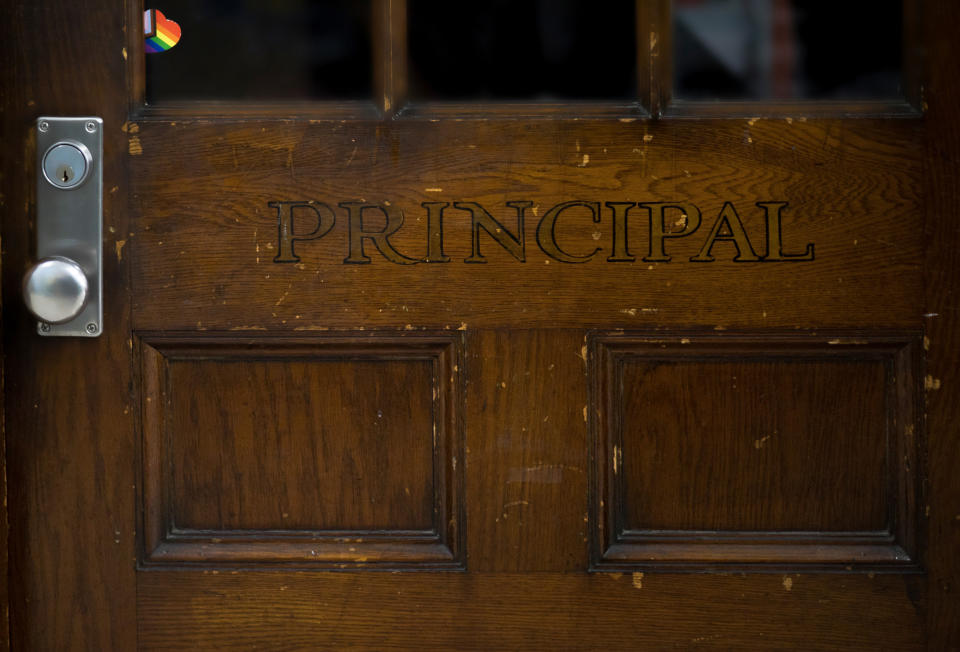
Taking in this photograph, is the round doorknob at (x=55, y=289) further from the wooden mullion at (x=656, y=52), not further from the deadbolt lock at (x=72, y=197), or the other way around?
the wooden mullion at (x=656, y=52)

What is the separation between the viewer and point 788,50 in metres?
1.05

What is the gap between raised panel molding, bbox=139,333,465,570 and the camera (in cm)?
105

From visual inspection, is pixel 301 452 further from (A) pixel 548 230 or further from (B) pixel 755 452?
(B) pixel 755 452

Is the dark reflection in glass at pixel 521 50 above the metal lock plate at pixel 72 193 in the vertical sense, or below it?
above

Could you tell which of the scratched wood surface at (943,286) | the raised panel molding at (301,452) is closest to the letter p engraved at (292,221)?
the raised panel molding at (301,452)

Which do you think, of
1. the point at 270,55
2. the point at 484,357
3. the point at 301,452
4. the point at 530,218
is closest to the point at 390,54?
the point at 270,55

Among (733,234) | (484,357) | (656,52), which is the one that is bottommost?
(484,357)

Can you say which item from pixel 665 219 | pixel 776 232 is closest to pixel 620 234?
pixel 665 219

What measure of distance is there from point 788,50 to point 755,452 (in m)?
0.49

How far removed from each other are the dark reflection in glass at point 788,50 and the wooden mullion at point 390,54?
1.08ft

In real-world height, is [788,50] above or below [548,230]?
above

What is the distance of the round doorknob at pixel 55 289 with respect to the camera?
99 centimetres

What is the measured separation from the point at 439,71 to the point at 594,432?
1.56ft

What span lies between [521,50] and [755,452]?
0.56m
